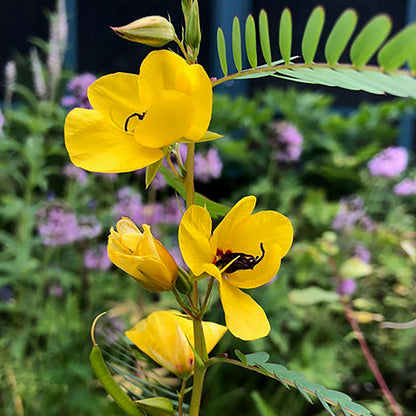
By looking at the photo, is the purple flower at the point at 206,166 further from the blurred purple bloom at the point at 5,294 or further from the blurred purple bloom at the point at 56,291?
the blurred purple bloom at the point at 5,294

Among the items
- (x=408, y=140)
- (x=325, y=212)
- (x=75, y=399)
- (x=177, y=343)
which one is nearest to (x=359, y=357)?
(x=325, y=212)

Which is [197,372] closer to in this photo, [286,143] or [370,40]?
[370,40]

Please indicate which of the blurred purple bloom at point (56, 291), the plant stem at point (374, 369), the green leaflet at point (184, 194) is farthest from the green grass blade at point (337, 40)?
the blurred purple bloom at point (56, 291)

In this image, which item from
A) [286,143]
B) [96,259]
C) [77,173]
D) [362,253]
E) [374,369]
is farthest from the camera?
[286,143]

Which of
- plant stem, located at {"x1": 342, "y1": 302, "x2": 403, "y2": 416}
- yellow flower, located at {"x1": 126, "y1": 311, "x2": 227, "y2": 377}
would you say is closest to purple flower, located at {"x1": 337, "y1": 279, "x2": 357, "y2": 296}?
plant stem, located at {"x1": 342, "y1": 302, "x2": 403, "y2": 416}

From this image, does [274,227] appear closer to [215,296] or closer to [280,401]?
[215,296]

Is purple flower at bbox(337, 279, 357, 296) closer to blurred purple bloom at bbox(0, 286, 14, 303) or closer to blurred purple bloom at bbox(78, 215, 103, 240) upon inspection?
blurred purple bloom at bbox(78, 215, 103, 240)

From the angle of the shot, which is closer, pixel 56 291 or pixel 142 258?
pixel 142 258

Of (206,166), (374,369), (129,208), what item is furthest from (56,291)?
(374,369)
